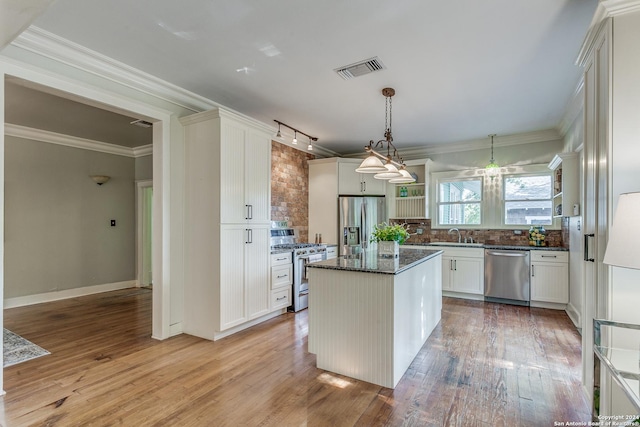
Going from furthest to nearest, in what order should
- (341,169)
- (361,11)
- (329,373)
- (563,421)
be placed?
(341,169) < (329,373) < (361,11) < (563,421)

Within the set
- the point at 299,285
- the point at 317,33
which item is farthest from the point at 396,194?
the point at 317,33

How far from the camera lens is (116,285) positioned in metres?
5.98

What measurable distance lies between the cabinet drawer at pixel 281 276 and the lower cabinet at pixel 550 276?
353 centimetres

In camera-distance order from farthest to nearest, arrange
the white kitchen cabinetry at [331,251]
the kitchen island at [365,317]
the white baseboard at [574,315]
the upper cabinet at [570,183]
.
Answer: the white kitchen cabinetry at [331,251] → the upper cabinet at [570,183] → the white baseboard at [574,315] → the kitchen island at [365,317]

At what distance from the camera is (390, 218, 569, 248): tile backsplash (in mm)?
5027

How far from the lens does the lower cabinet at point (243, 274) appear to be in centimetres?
341

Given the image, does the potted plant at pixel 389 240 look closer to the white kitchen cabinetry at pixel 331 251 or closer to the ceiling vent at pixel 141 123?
the white kitchen cabinetry at pixel 331 251

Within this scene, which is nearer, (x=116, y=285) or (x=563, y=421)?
(x=563, y=421)

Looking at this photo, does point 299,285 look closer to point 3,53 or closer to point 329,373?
point 329,373

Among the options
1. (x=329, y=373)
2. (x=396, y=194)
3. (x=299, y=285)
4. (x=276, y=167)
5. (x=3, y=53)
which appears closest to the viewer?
(x=3, y=53)

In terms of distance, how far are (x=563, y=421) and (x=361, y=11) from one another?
2.97 meters

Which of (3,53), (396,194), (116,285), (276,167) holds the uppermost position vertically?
(3,53)

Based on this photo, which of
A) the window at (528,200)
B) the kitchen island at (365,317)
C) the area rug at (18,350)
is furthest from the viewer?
the window at (528,200)

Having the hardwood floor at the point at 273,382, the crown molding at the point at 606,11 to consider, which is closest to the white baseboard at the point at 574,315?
the hardwood floor at the point at 273,382
